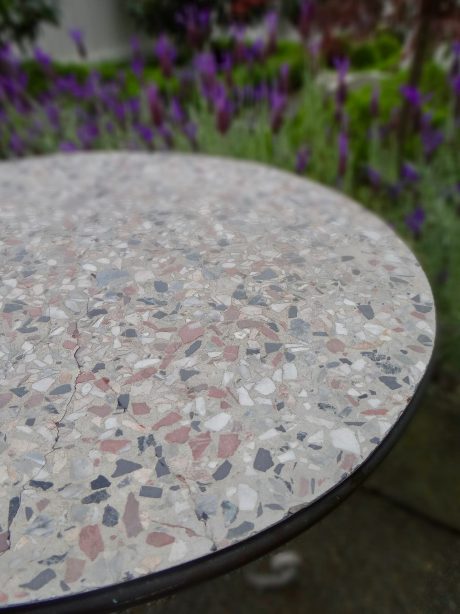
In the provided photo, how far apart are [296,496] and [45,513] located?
1.17 feet

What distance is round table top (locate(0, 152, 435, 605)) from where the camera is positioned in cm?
72

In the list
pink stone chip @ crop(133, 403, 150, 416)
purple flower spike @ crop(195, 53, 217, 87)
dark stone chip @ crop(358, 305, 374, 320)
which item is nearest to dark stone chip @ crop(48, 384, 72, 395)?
pink stone chip @ crop(133, 403, 150, 416)

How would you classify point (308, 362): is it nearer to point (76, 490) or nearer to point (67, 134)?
point (76, 490)

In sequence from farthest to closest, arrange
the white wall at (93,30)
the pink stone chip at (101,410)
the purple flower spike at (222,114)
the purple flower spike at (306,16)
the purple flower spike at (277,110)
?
the white wall at (93,30), the purple flower spike at (306,16), the purple flower spike at (277,110), the purple flower spike at (222,114), the pink stone chip at (101,410)

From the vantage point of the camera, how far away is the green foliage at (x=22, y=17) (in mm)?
5547

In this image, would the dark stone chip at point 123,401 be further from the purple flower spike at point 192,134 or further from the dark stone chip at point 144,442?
the purple flower spike at point 192,134

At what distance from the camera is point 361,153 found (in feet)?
11.5

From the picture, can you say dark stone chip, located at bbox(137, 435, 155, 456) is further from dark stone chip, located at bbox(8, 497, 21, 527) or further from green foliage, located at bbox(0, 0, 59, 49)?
green foliage, located at bbox(0, 0, 59, 49)

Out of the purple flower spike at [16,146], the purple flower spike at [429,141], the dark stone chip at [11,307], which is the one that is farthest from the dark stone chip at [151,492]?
the purple flower spike at [16,146]

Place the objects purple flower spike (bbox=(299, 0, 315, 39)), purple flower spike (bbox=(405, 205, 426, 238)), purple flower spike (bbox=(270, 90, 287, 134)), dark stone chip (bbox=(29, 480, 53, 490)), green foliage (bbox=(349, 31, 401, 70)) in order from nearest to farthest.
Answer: dark stone chip (bbox=(29, 480, 53, 490)), purple flower spike (bbox=(405, 205, 426, 238)), purple flower spike (bbox=(270, 90, 287, 134)), purple flower spike (bbox=(299, 0, 315, 39)), green foliage (bbox=(349, 31, 401, 70))

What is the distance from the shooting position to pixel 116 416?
867 mm

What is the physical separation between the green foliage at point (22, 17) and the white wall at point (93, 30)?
2.29 metres

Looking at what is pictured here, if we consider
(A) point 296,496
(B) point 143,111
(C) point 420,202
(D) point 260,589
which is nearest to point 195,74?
(B) point 143,111

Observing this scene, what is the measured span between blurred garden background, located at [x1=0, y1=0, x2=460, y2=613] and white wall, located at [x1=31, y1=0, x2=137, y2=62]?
5396 mm
